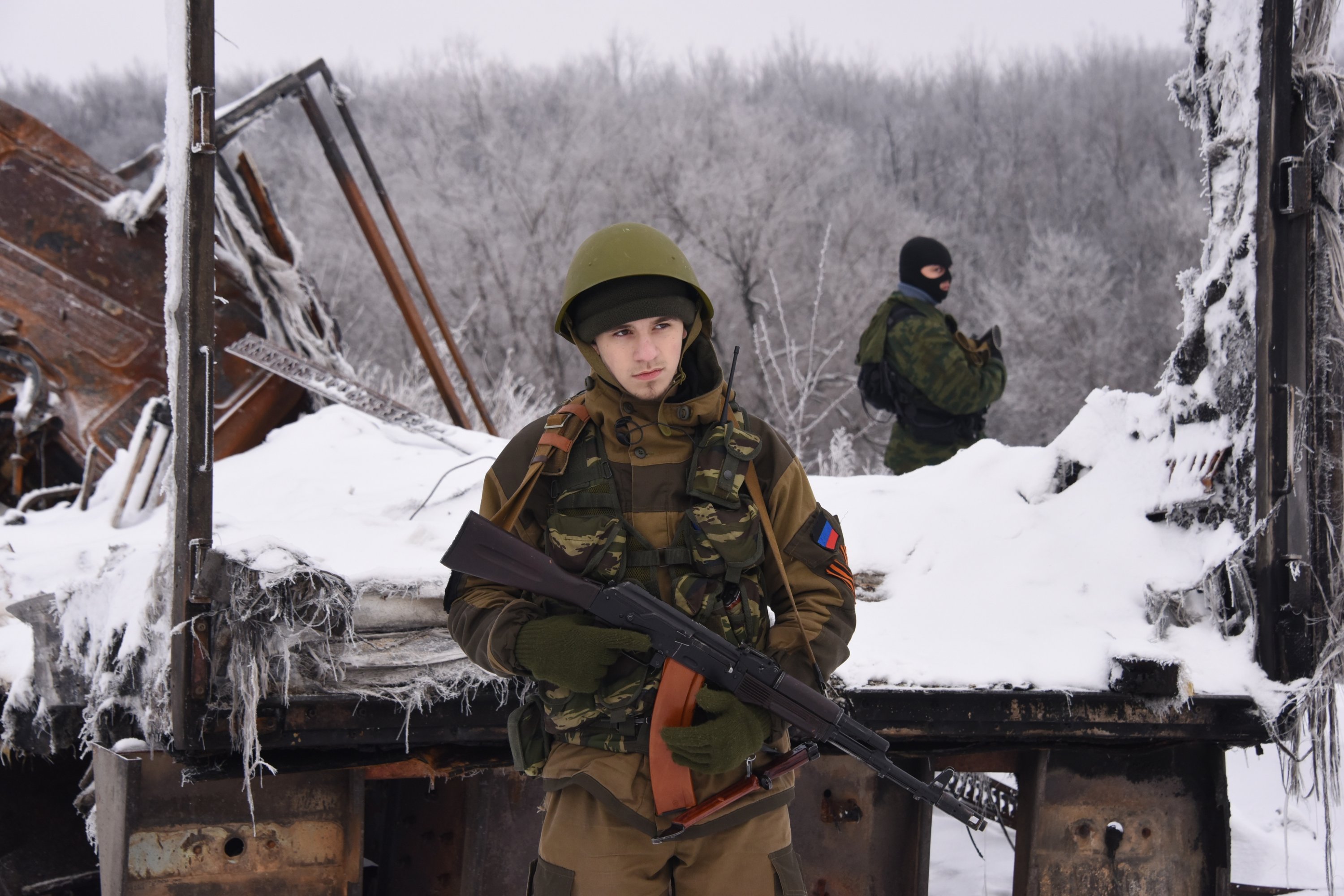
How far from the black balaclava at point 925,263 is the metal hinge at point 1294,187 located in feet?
6.87

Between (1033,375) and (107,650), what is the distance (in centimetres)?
2308

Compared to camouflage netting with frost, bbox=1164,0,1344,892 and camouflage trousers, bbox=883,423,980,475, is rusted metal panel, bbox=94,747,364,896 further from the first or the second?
camouflage trousers, bbox=883,423,980,475

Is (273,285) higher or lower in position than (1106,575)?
higher

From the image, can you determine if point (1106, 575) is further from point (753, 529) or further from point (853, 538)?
point (753, 529)

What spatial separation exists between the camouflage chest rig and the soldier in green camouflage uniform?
2.74 m

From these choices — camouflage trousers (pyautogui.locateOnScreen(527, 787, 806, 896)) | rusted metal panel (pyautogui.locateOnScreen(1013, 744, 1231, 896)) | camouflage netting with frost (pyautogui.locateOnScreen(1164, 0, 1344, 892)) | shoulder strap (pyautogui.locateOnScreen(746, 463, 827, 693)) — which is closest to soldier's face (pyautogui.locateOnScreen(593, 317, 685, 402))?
shoulder strap (pyautogui.locateOnScreen(746, 463, 827, 693))

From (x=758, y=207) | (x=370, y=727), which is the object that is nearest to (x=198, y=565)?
(x=370, y=727)

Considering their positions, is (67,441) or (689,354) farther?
(67,441)

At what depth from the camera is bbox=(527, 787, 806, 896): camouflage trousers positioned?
1.76 meters

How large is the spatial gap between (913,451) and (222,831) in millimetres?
3295

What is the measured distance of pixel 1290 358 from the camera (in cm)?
258

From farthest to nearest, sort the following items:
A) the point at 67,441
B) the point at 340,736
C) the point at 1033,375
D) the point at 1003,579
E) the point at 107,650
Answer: the point at 1033,375 → the point at 67,441 → the point at 1003,579 → the point at 107,650 → the point at 340,736

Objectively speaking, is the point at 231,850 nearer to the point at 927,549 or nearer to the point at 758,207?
the point at 927,549

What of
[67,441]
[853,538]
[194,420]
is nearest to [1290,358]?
[853,538]
